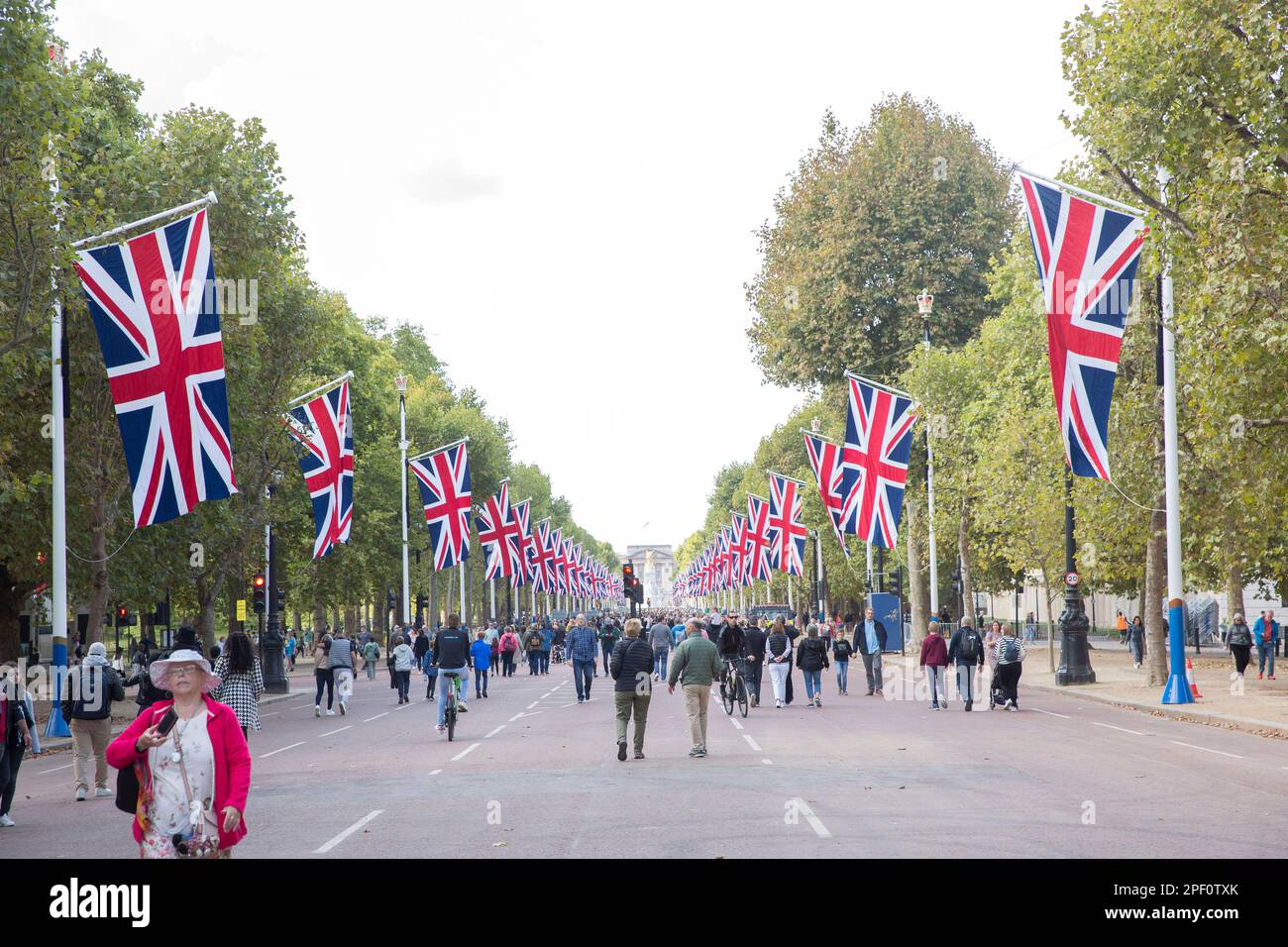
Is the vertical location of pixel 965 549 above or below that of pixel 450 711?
above

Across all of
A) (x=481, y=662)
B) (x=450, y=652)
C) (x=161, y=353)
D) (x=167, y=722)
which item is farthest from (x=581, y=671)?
(x=167, y=722)

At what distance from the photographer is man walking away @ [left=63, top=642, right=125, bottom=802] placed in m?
17.0

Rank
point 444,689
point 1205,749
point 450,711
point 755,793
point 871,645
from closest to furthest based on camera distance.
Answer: point 755,793 < point 1205,749 < point 450,711 < point 444,689 < point 871,645

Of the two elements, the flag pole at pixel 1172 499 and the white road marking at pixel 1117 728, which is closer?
the white road marking at pixel 1117 728

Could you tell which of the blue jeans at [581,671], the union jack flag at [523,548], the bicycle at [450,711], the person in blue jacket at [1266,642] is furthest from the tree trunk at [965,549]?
the bicycle at [450,711]

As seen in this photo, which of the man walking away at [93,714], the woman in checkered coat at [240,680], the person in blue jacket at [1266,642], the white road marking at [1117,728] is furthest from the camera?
the person in blue jacket at [1266,642]

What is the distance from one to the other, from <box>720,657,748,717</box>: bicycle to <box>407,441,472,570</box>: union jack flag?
2099 cm

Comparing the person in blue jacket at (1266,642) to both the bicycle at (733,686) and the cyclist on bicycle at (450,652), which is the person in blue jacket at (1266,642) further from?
the cyclist on bicycle at (450,652)

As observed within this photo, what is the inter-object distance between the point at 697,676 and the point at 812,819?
7294 mm

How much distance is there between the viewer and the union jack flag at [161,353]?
21891 mm

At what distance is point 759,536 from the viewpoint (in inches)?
2584

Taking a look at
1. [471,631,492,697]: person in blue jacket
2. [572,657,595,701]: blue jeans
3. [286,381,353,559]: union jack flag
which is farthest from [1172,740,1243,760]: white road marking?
[286,381,353,559]: union jack flag

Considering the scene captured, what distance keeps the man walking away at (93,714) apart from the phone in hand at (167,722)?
31.2 ft

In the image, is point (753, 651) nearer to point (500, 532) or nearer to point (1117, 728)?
point (1117, 728)
